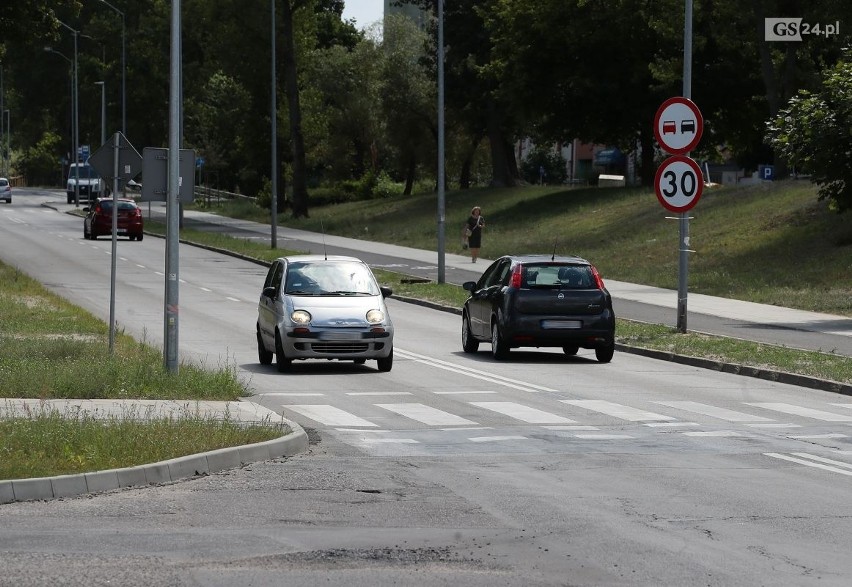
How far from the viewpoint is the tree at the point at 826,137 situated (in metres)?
30.3

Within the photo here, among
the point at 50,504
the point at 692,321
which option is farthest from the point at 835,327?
the point at 50,504

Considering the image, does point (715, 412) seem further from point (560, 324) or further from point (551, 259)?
point (551, 259)

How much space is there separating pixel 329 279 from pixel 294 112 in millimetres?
48809

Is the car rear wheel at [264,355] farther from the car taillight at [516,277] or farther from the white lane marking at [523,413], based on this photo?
the white lane marking at [523,413]

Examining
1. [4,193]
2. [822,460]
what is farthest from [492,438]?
[4,193]

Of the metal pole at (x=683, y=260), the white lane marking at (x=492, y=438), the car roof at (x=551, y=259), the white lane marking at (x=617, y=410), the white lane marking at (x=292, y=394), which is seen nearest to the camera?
the white lane marking at (x=492, y=438)

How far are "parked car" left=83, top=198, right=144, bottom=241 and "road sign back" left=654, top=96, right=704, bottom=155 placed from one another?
124 ft

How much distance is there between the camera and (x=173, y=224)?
18781mm

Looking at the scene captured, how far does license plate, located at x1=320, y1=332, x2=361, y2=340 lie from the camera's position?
21.0m

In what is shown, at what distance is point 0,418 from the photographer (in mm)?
13953

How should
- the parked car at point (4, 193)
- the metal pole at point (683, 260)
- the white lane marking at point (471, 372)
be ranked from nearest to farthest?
the white lane marking at point (471, 372)
the metal pole at point (683, 260)
the parked car at point (4, 193)

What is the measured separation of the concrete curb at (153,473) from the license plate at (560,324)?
9.88 metres

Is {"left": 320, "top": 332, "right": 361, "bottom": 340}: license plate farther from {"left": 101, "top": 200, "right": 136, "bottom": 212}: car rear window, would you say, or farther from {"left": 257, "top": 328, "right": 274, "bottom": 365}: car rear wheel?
{"left": 101, "top": 200, "right": 136, "bottom": 212}: car rear window

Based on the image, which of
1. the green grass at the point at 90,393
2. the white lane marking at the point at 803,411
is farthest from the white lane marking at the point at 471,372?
the green grass at the point at 90,393
